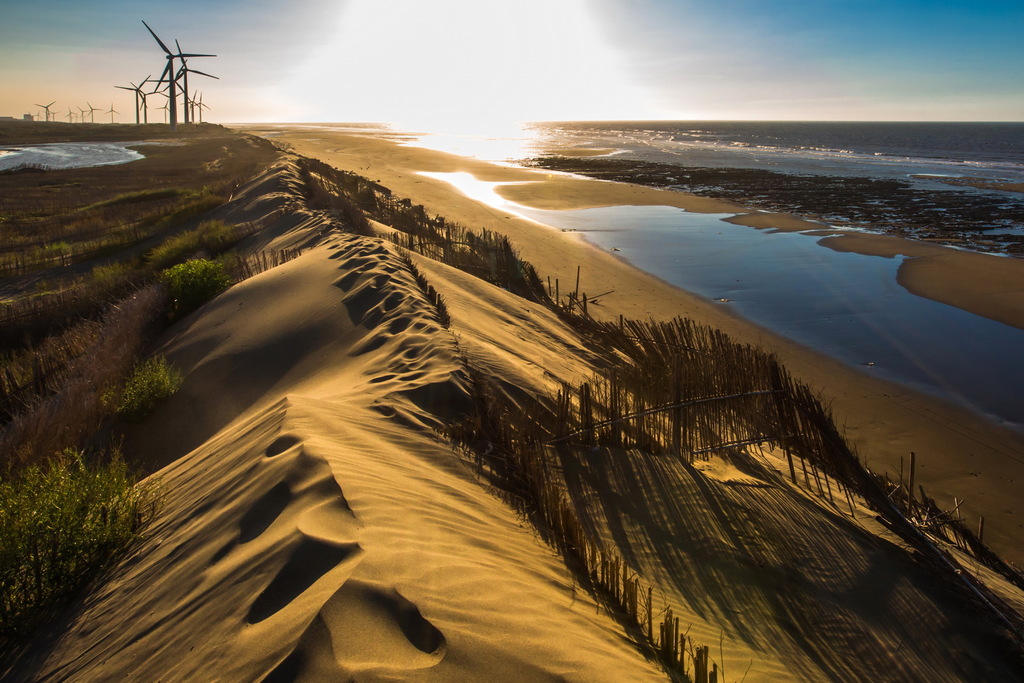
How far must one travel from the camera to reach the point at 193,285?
990cm

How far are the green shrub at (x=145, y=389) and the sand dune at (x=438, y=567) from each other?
183 millimetres

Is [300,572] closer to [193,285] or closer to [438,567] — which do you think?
[438,567]

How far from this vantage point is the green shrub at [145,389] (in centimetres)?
634

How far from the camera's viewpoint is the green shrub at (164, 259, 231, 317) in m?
9.84

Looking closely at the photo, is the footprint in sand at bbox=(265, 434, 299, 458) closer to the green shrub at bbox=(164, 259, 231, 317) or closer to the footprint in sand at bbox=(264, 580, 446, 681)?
the footprint in sand at bbox=(264, 580, 446, 681)

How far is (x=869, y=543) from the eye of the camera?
4.23m

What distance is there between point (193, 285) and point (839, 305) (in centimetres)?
1248

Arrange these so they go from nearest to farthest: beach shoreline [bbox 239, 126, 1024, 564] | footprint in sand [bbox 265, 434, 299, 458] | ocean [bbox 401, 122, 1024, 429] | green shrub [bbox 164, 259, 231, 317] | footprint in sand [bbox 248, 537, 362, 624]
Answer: footprint in sand [bbox 248, 537, 362, 624], footprint in sand [bbox 265, 434, 299, 458], beach shoreline [bbox 239, 126, 1024, 564], ocean [bbox 401, 122, 1024, 429], green shrub [bbox 164, 259, 231, 317]

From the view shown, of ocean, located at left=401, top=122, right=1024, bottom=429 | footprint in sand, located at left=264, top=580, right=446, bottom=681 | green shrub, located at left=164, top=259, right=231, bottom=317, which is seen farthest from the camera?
green shrub, located at left=164, top=259, right=231, bottom=317

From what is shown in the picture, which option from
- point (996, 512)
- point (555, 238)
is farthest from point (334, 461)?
point (555, 238)

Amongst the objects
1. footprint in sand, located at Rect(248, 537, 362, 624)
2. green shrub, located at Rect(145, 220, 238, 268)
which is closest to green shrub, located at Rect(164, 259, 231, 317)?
green shrub, located at Rect(145, 220, 238, 268)

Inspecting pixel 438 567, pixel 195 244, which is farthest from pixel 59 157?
pixel 438 567

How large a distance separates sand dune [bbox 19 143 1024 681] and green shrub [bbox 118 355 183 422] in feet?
0.60

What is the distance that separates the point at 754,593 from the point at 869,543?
49.7 inches
